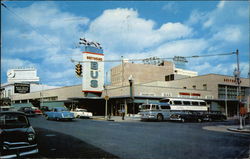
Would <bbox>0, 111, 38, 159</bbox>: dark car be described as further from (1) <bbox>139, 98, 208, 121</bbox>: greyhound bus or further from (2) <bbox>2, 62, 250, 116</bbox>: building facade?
(2) <bbox>2, 62, 250, 116</bbox>: building facade

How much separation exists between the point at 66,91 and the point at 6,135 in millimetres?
51348

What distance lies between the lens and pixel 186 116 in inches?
1141

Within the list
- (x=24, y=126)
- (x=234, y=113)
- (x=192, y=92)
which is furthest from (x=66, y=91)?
(x=24, y=126)

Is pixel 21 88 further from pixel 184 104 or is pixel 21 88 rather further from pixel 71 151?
pixel 184 104

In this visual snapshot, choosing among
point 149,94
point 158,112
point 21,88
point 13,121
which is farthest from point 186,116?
point 13,121

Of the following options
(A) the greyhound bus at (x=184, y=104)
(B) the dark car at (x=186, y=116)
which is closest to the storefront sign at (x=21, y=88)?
(B) the dark car at (x=186, y=116)

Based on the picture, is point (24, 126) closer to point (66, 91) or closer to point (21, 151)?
point (21, 151)

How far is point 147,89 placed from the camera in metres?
40.8

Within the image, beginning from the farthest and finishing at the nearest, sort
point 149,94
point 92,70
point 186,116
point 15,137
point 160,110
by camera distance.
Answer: point 92,70 → point 149,94 → point 160,110 → point 186,116 → point 15,137

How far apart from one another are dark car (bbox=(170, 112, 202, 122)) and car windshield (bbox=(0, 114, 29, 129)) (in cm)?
2302

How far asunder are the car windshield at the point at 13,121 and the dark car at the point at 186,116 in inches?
906

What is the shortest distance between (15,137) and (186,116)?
82.4 ft

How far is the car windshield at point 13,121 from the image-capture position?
288 inches

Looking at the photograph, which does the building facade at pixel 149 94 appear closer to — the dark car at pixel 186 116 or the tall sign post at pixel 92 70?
the tall sign post at pixel 92 70
